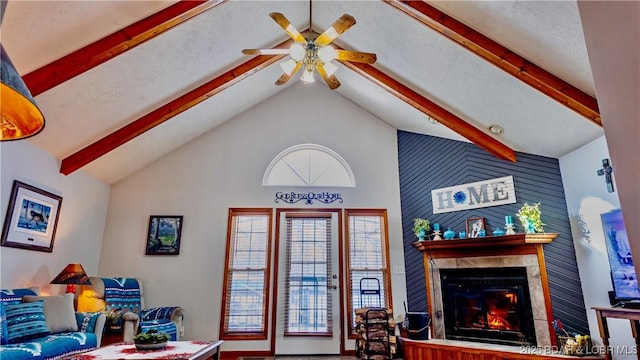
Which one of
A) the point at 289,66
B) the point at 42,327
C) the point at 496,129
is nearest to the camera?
the point at 42,327

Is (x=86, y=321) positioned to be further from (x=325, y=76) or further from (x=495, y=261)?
(x=495, y=261)

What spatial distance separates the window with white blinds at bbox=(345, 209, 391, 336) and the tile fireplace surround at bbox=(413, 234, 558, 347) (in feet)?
2.08

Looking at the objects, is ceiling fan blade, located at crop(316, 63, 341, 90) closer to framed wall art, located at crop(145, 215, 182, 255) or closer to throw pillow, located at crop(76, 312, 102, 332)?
framed wall art, located at crop(145, 215, 182, 255)

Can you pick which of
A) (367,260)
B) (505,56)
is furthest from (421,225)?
(505,56)

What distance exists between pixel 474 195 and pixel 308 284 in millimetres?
2986

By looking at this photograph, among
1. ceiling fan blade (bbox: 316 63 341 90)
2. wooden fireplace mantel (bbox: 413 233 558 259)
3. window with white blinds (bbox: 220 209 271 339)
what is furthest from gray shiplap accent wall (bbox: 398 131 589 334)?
ceiling fan blade (bbox: 316 63 341 90)

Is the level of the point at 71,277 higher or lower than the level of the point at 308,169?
lower

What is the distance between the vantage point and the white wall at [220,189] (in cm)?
551

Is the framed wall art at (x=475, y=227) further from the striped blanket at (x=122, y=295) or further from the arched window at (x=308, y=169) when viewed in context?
the striped blanket at (x=122, y=295)

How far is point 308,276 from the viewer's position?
18.5ft

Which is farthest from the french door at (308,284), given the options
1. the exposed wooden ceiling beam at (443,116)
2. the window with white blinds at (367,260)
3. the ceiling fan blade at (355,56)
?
the ceiling fan blade at (355,56)

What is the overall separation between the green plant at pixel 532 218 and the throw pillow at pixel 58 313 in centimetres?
568

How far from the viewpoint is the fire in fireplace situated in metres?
4.48

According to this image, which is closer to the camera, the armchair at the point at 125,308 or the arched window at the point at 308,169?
the armchair at the point at 125,308
